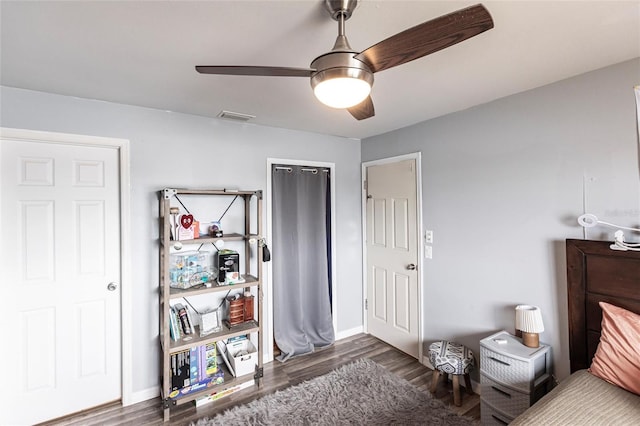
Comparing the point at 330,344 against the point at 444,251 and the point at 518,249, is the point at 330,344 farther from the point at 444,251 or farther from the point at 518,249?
the point at 518,249

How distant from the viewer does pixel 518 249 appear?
87.5 inches

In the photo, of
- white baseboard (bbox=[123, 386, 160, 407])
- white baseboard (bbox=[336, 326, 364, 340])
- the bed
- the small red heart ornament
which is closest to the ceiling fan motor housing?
the bed

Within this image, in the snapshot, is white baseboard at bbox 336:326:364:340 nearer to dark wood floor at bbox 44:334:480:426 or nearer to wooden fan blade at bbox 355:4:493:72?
dark wood floor at bbox 44:334:480:426

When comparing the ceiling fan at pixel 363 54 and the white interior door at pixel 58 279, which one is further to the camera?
the white interior door at pixel 58 279

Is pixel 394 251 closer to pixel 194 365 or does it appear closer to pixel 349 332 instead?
pixel 349 332

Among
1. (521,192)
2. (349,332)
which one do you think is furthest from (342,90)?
(349,332)

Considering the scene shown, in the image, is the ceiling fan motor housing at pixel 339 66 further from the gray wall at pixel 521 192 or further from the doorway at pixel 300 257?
the doorway at pixel 300 257

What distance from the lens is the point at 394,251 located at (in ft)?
10.7

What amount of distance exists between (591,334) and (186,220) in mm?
2890

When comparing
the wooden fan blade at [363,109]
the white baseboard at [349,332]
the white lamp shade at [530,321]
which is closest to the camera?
the wooden fan blade at [363,109]

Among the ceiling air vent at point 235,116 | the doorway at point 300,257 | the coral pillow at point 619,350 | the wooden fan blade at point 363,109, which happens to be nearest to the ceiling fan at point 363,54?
the wooden fan blade at point 363,109

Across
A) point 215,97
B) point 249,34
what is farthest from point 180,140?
point 249,34

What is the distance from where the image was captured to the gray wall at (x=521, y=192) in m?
1.80

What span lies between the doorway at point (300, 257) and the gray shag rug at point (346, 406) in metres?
0.62
